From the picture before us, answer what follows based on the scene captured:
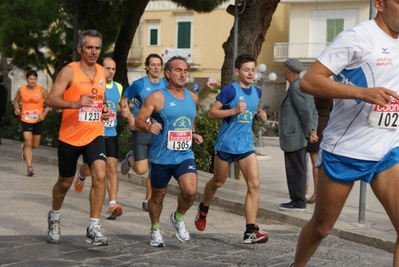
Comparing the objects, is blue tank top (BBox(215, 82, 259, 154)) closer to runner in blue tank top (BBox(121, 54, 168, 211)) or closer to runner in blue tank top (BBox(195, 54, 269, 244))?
runner in blue tank top (BBox(195, 54, 269, 244))

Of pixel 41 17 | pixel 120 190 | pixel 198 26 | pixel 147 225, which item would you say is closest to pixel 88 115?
pixel 147 225

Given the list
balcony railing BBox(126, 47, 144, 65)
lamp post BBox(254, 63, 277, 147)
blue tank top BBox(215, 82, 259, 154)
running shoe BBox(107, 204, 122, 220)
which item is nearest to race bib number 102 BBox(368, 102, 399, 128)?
blue tank top BBox(215, 82, 259, 154)

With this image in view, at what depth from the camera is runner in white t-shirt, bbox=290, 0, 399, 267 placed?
5.25 meters

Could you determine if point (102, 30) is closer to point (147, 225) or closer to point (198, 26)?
point (147, 225)

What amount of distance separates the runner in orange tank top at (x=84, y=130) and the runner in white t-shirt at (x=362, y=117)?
3001mm

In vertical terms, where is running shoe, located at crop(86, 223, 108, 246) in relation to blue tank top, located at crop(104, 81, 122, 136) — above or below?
below

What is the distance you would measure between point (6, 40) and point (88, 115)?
1810cm

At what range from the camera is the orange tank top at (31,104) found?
15703 mm

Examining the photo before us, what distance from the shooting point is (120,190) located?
527 inches

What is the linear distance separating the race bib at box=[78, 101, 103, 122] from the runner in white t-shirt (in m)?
3.19

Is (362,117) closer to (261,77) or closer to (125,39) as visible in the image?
(125,39)

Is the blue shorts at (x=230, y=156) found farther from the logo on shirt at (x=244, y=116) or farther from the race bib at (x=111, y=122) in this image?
the race bib at (x=111, y=122)

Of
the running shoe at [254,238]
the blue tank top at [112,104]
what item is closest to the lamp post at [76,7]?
the blue tank top at [112,104]

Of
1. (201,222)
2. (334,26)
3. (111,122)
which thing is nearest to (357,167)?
(201,222)
